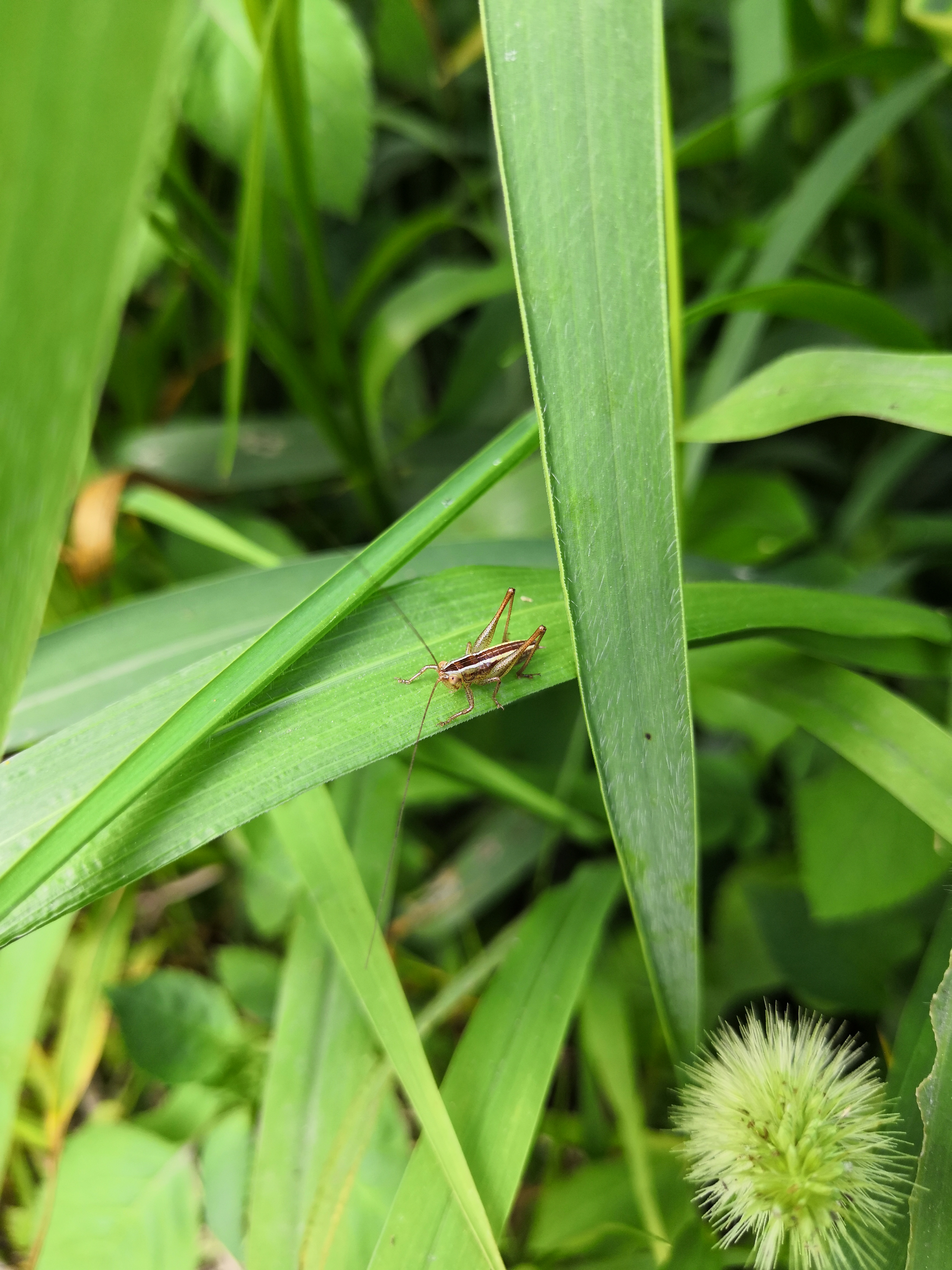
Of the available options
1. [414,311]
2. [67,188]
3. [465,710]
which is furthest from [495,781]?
[414,311]

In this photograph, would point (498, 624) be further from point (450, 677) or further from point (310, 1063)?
→ point (310, 1063)

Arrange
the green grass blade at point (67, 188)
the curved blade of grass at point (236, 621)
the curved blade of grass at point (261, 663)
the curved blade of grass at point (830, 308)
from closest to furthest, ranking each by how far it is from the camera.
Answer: the green grass blade at point (67, 188) → the curved blade of grass at point (261, 663) → the curved blade of grass at point (236, 621) → the curved blade of grass at point (830, 308)

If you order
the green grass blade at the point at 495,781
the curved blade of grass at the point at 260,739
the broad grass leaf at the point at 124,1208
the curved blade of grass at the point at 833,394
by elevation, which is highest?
the curved blade of grass at the point at 833,394

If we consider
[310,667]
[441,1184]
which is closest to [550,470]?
[310,667]

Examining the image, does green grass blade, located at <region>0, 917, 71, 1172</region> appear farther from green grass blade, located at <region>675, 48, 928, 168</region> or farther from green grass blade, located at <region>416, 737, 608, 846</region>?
green grass blade, located at <region>675, 48, 928, 168</region>

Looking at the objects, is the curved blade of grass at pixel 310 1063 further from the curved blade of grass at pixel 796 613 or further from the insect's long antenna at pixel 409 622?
the curved blade of grass at pixel 796 613

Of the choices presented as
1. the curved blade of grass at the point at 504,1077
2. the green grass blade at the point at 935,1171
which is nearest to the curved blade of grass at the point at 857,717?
the green grass blade at the point at 935,1171

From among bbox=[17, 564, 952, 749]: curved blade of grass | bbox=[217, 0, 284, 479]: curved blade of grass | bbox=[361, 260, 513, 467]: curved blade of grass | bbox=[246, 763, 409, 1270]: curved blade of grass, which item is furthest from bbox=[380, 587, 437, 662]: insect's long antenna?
bbox=[361, 260, 513, 467]: curved blade of grass
